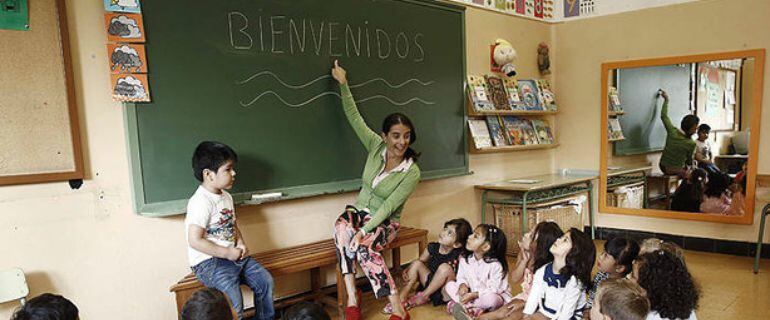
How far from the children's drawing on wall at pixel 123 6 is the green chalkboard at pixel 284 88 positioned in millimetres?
47

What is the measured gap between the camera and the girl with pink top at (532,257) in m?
2.61

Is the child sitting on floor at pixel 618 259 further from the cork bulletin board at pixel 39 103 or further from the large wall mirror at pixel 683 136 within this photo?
the cork bulletin board at pixel 39 103

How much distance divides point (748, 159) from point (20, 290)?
4.87 m

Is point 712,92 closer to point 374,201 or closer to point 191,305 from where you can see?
point 374,201

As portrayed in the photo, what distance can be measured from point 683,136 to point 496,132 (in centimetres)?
166

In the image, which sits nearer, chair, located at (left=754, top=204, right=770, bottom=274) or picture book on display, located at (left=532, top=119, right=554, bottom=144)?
chair, located at (left=754, top=204, right=770, bottom=274)

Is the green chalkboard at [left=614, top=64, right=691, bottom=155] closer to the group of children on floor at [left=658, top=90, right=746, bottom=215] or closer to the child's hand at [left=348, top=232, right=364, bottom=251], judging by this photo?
the group of children on floor at [left=658, top=90, right=746, bottom=215]

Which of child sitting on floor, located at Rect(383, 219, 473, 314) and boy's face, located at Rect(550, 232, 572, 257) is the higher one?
boy's face, located at Rect(550, 232, 572, 257)

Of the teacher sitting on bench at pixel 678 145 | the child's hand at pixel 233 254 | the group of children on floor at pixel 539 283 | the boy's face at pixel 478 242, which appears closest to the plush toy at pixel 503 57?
the teacher sitting on bench at pixel 678 145

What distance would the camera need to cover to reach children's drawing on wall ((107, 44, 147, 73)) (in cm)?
231

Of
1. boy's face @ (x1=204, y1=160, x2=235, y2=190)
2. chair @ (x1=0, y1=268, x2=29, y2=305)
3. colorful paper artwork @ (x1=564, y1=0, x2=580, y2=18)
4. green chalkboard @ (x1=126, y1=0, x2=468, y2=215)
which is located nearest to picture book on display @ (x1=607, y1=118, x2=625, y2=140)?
colorful paper artwork @ (x1=564, y1=0, x2=580, y2=18)

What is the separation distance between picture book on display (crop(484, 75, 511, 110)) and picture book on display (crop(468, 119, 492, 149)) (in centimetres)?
21

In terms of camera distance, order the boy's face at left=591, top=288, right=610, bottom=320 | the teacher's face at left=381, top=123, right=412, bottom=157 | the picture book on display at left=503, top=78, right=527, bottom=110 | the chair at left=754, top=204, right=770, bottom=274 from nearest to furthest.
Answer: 1. the boy's face at left=591, top=288, right=610, bottom=320
2. the teacher's face at left=381, top=123, right=412, bottom=157
3. the chair at left=754, top=204, right=770, bottom=274
4. the picture book on display at left=503, top=78, right=527, bottom=110

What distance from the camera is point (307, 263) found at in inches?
109
